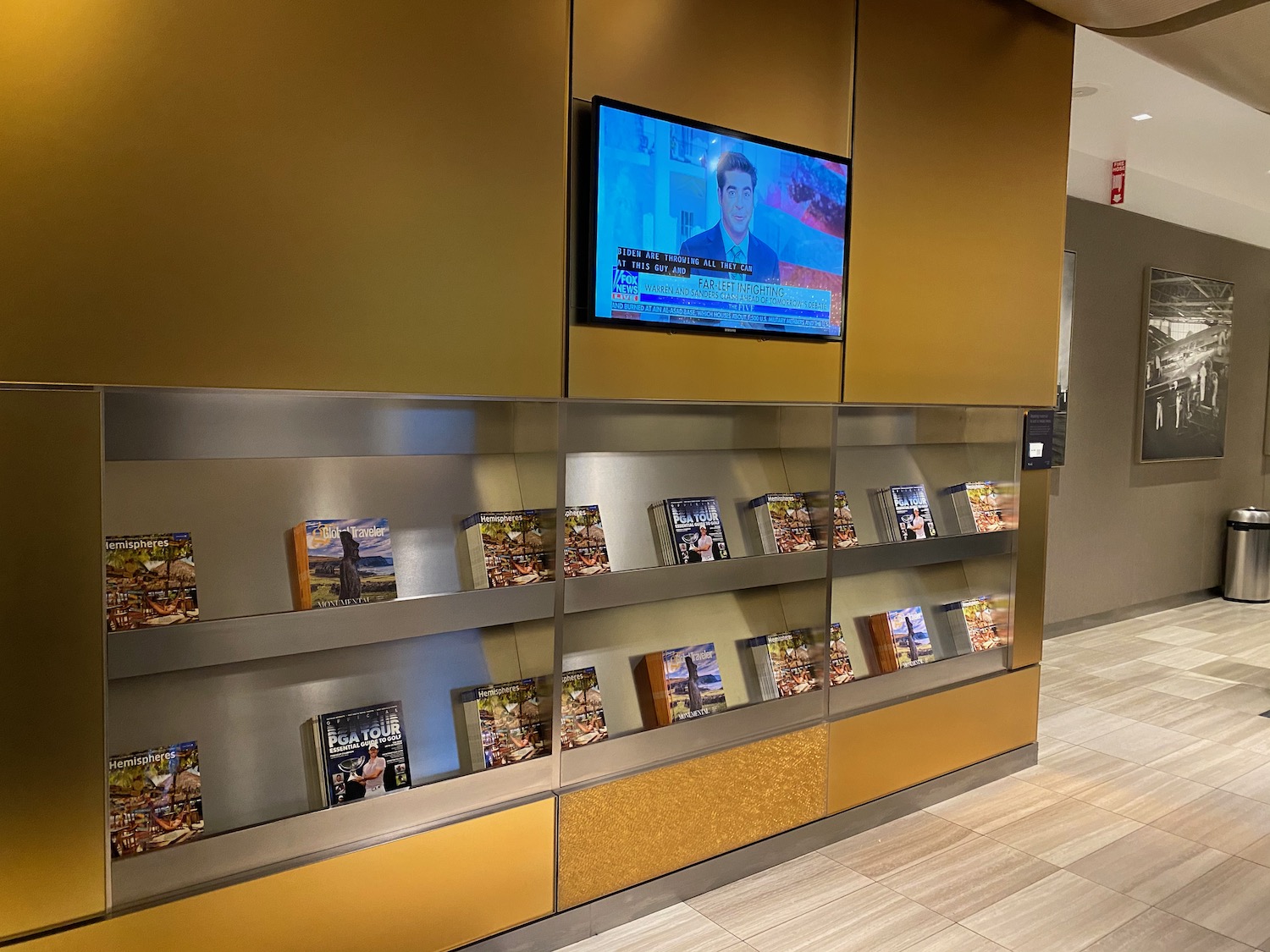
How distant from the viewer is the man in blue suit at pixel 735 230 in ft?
8.62

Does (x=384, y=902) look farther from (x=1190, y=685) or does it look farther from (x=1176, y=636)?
(x=1176, y=636)

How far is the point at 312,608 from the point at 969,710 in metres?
2.57

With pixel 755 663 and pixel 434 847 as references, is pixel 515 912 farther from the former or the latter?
pixel 755 663

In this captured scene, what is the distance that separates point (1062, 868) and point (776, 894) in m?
0.96

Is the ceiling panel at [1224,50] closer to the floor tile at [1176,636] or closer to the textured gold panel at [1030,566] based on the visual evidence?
the textured gold panel at [1030,566]

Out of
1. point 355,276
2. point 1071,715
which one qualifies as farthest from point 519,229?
point 1071,715

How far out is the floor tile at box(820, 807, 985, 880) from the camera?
9.81 feet

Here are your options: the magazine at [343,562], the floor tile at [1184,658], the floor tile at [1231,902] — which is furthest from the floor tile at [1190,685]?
the magazine at [343,562]

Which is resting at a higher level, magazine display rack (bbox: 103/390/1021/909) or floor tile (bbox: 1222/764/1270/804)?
Answer: magazine display rack (bbox: 103/390/1021/909)

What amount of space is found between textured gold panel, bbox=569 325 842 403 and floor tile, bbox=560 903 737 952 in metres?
1.47

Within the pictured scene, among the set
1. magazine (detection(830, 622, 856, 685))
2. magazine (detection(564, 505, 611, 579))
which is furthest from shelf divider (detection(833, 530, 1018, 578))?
magazine (detection(564, 505, 611, 579))

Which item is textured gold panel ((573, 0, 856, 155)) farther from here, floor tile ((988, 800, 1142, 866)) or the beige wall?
the beige wall

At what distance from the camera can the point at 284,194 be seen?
1.94 meters

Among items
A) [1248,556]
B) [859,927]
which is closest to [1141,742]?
[859,927]
